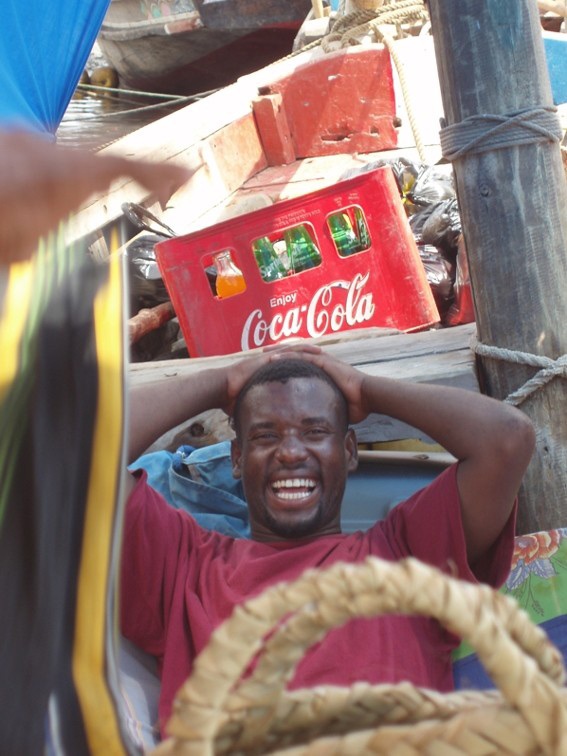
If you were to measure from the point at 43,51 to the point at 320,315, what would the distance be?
1487mm

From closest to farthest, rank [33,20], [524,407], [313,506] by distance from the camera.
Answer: [313,506]
[524,407]
[33,20]

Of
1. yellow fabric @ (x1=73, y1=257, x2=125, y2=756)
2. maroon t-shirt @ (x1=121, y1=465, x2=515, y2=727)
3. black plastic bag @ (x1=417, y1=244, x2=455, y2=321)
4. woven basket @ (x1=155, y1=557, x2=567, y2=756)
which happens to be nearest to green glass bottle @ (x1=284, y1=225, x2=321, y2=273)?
black plastic bag @ (x1=417, y1=244, x2=455, y2=321)

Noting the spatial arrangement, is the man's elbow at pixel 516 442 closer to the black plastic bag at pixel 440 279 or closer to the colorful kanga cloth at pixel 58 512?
the colorful kanga cloth at pixel 58 512

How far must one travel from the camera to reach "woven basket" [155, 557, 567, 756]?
810 mm

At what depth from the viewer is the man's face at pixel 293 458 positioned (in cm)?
191

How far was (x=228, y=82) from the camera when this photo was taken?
626 inches

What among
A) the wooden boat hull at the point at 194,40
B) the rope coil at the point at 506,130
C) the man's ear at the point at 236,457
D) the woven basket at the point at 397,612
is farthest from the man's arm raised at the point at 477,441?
the wooden boat hull at the point at 194,40

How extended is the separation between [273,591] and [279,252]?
270 cm

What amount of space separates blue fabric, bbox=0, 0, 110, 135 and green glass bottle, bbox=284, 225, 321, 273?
1016 millimetres

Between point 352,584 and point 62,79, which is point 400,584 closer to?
point 352,584

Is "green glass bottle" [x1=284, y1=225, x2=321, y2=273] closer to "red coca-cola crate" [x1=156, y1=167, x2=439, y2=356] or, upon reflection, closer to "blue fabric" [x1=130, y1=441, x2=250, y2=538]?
"red coca-cola crate" [x1=156, y1=167, x2=439, y2=356]

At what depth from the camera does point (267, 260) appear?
3445mm

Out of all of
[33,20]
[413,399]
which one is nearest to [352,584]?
[413,399]

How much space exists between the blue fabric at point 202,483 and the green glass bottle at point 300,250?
116 centimetres
